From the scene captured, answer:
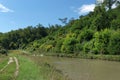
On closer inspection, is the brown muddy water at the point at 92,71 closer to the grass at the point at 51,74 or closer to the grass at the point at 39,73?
the grass at the point at 51,74

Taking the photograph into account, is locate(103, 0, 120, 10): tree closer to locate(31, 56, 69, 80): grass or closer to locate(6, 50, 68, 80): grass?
locate(6, 50, 68, 80): grass

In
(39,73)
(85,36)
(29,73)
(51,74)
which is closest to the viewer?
(51,74)

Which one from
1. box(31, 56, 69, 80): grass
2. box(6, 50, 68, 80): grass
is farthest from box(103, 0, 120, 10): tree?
box(31, 56, 69, 80): grass

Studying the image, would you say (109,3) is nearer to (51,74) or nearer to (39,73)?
(39,73)

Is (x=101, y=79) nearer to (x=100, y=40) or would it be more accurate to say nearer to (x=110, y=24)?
(x=100, y=40)

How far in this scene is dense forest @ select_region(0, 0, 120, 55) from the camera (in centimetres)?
6719

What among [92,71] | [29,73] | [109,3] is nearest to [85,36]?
[109,3]

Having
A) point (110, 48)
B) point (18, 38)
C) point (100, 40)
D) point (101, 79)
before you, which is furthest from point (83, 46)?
point (18, 38)

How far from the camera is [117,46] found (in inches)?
2351

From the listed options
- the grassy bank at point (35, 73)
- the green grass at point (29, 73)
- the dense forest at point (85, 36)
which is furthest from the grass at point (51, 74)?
the dense forest at point (85, 36)

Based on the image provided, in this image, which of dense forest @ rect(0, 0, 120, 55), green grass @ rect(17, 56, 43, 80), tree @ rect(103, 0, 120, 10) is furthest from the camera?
tree @ rect(103, 0, 120, 10)

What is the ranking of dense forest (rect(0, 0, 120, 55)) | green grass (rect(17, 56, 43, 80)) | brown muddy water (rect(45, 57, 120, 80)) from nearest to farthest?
green grass (rect(17, 56, 43, 80)), brown muddy water (rect(45, 57, 120, 80)), dense forest (rect(0, 0, 120, 55))

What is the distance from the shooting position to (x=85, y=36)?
87.2m

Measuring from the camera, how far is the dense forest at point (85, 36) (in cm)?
6719
